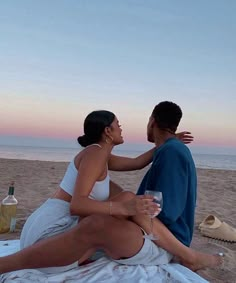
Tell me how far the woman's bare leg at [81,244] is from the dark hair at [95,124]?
55 cm

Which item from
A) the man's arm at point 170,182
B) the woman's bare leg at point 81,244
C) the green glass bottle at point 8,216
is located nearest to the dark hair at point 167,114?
the man's arm at point 170,182

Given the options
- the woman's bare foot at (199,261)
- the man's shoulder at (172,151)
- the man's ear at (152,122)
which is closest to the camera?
the man's shoulder at (172,151)

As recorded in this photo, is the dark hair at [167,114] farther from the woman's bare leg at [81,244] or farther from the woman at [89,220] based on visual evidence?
the woman's bare leg at [81,244]

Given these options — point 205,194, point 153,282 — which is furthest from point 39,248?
point 205,194

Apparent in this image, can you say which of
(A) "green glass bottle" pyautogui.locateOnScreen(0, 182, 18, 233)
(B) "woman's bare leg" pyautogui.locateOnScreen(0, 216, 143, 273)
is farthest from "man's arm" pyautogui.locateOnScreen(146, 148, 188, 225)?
(A) "green glass bottle" pyautogui.locateOnScreen(0, 182, 18, 233)

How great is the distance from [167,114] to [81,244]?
1.04m

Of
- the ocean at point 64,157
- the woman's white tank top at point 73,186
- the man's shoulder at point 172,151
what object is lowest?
the ocean at point 64,157

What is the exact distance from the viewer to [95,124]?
7.55 feet

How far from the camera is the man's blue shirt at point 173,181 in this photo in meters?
2.24

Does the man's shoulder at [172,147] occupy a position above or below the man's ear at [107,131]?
below

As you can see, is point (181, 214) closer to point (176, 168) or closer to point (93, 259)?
point (176, 168)

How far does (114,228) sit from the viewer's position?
2066 mm

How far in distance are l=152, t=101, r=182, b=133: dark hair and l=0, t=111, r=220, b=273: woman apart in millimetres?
312

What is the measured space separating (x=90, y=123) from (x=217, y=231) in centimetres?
219
